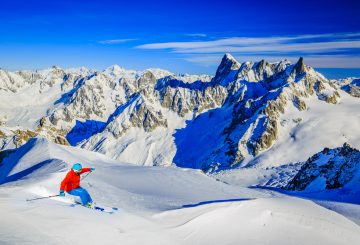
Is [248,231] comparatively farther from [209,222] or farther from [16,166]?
[16,166]

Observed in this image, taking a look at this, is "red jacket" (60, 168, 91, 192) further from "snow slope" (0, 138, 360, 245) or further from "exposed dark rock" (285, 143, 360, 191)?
"exposed dark rock" (285, 143, 360, 191)

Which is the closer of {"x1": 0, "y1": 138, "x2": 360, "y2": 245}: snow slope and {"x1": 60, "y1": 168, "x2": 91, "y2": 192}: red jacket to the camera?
{"x1": 0, "y1": 138, "x2": 360, "y2": 245}: snow slope

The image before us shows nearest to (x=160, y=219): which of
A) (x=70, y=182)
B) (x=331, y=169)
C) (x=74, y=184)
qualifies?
(x=74, y=184)

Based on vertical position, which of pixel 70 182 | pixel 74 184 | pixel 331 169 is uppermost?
pixel 70 182

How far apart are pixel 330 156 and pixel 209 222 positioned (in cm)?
5970

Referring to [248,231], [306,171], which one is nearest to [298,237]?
[248,231]

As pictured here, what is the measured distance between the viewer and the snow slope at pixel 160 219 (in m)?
14.8

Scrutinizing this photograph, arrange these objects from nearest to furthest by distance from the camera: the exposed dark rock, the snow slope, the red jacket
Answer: the snow slope
the red jacket
the exposed dark rock

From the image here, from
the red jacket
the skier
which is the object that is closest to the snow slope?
the skier

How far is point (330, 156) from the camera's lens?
72.0 metres

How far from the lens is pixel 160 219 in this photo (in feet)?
61.2

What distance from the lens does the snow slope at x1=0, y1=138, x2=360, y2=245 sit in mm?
14805

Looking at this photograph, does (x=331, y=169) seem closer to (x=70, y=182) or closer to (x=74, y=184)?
(x=74, y=184)

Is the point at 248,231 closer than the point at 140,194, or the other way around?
the point at 248,231
